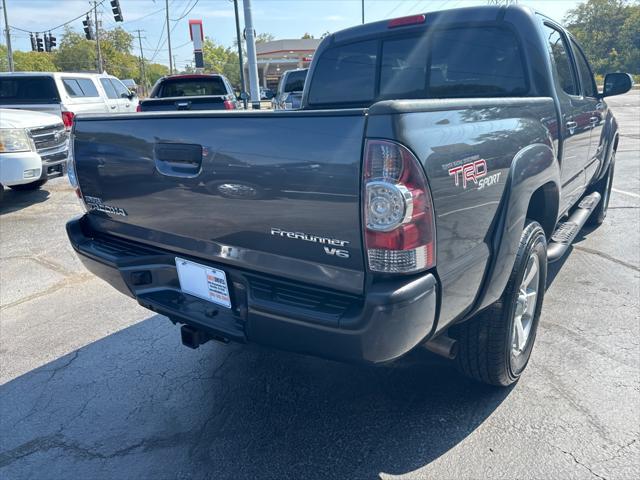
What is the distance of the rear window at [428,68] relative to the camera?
3.38 meters

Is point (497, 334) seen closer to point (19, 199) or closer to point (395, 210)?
point (395, 210)

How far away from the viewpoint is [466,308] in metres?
2.24

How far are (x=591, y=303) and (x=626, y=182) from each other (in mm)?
5745

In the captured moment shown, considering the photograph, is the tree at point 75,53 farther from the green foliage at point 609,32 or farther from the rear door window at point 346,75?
the rear door window at point 346,75

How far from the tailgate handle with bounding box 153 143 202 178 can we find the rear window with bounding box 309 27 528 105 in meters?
2.01

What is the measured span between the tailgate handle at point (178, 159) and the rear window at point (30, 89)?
29.4ft

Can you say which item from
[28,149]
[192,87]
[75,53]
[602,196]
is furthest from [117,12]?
[75,53]

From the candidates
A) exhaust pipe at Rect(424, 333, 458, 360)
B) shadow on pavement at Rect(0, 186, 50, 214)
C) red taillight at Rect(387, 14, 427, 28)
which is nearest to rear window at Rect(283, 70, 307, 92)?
shadow on pavement at Rect(0, 186, 50, 214)

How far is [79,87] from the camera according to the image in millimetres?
11297

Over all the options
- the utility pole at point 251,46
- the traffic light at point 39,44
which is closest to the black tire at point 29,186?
the utility pole at point 251,46

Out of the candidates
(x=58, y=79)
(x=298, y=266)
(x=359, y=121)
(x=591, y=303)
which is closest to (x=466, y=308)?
(x=298, y=266)

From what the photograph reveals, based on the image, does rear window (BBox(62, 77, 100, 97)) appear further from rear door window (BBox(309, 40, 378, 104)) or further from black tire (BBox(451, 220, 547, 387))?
black tire (BBox(451, 220, 547, 387))

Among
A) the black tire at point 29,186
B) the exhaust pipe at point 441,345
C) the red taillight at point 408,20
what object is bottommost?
the black tire at point 29,186

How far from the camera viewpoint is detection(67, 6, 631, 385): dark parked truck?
189 cm
